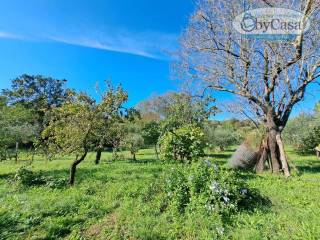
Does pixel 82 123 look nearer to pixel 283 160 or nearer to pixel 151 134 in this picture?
pixel 283 160

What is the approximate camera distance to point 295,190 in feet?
24.8

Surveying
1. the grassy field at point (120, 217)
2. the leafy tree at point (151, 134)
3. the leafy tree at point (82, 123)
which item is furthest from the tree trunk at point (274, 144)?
the leafy tree at point (151, 134)

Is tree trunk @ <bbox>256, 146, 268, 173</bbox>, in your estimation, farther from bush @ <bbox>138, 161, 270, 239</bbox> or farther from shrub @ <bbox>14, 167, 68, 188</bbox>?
shrub @ <bbox>14, 167, 68, 188</bbox>

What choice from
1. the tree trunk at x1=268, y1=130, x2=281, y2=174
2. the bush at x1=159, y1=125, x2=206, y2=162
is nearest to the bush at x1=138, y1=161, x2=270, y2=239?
the bush at x1=159, y1=125, x2=206, y2=162

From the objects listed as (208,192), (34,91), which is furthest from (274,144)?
(34,91)

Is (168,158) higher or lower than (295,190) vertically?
higher

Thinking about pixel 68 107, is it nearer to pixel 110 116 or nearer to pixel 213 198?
pixel 110 116

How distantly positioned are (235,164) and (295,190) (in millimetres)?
6346

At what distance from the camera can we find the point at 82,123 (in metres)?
8.71

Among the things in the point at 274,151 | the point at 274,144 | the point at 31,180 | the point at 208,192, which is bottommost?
the point at 208,192

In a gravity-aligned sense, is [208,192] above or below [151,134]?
below

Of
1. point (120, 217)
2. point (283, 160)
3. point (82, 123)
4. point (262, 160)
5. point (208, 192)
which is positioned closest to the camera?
point (120, 217)

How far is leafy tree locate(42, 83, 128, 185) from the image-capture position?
8.68 m

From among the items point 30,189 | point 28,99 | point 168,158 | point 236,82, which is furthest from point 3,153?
point 28,99
